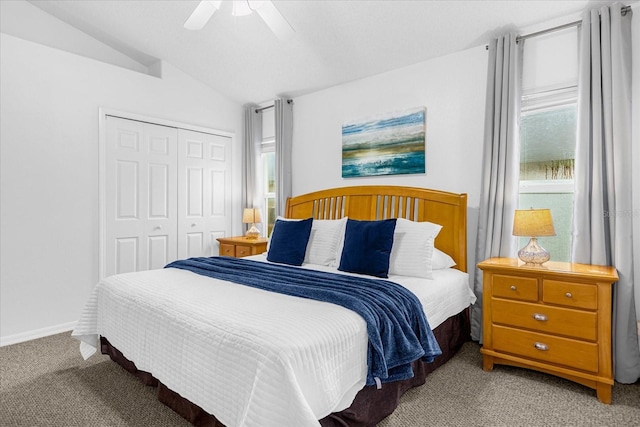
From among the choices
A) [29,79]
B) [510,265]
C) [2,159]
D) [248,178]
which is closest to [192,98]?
[248,178]

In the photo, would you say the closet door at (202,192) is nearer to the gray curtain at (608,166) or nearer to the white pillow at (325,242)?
the white pillow at (325,242)

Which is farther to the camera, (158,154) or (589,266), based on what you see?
(158,154)

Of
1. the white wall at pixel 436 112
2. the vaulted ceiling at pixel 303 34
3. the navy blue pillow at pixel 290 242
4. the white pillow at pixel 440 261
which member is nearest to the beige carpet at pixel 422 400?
the white pillow at pixel 440 261

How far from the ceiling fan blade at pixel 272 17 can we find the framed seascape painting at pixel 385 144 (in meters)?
1.45

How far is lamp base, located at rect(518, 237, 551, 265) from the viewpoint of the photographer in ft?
8.13

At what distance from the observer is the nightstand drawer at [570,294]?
2.21 m

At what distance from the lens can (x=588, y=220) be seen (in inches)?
99.7

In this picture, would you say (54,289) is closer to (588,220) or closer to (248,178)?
(248,178)

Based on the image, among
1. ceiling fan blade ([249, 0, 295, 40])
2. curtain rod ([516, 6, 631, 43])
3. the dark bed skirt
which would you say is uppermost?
curtain rod ([516, 6, 631, 43])

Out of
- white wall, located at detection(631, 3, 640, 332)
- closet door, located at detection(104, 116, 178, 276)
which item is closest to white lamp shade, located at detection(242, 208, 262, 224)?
closet door, located at detection(104, 116, 178, 276)

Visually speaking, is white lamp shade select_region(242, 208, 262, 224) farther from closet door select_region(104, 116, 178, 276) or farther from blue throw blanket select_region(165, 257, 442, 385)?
blue throw blanket select_region(165, 257, 442, 385)

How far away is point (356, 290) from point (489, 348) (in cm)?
121

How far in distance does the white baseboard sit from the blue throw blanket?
1.99 metres

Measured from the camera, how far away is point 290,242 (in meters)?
3.23
